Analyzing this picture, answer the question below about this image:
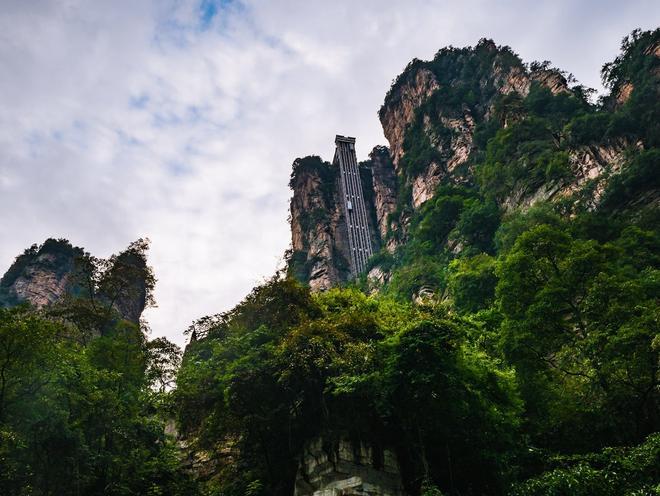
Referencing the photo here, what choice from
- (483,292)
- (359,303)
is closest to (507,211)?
(483,292)

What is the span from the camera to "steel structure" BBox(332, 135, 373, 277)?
60.9 meters

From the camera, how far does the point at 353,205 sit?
65.8m

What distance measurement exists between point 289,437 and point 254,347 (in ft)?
8.22

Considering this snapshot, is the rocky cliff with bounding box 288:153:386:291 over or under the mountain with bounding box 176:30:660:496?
over

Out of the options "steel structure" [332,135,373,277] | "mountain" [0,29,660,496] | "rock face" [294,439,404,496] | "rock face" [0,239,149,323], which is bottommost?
"rock face" [294,439,404,496]

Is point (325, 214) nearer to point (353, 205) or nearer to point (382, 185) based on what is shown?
point (353, 205)

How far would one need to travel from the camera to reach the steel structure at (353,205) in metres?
60.9

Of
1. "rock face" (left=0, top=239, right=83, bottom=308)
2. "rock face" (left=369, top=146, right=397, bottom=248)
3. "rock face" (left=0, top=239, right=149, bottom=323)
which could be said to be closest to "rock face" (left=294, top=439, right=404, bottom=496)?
"rock face" (left=0, top=239, right=149, bottom=323)

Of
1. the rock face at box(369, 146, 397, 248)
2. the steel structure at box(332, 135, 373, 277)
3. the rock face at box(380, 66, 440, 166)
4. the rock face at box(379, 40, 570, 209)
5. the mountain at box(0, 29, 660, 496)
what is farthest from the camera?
the rock face at box(369, 146, 397, 248)

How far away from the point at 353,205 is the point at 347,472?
180ft

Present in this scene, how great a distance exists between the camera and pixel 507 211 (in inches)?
1353

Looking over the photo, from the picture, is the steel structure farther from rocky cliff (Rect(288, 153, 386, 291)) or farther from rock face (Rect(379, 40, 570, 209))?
rock face (Rect(379, 40, 570, 209))

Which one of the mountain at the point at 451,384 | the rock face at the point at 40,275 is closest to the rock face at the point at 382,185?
the rock face at the point at 40,275

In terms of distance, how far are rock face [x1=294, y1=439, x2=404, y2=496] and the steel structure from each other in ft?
148
